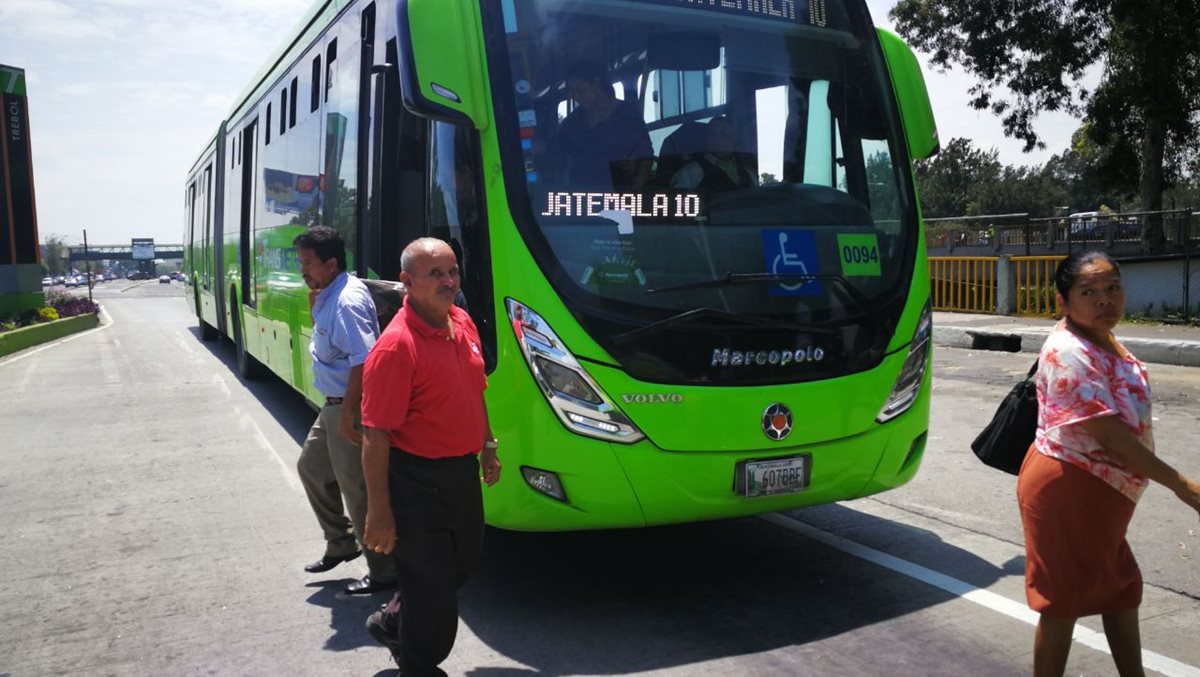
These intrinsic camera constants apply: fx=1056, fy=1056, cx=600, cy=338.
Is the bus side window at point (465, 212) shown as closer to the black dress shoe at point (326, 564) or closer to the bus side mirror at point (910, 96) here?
the black dress shoe at point (326, 564)

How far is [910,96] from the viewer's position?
5781mm

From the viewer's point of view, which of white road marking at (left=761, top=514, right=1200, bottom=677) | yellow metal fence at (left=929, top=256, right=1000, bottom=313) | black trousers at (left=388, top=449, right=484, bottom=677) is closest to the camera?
black trousers at (left=388, top=449, right=484, bottom=677)

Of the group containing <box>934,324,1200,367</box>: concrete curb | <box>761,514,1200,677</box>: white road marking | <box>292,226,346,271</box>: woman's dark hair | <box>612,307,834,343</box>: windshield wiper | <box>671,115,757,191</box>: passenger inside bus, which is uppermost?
<box>671,115,757,191</box>: passenger inside bus

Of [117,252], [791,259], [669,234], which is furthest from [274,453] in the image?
A: [117,252]

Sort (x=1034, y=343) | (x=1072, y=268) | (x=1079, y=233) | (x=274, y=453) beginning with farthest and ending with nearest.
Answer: (x=1079, y=233) → (x=1034, y=343) → (x=274, y=453) → (x=1072, y=268)

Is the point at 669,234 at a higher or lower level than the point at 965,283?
higher

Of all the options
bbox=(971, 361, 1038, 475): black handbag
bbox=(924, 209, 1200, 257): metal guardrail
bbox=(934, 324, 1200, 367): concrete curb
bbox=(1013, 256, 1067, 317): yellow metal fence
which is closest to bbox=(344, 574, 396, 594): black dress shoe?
bbox=(971, 361, 1038, 475): black handbag

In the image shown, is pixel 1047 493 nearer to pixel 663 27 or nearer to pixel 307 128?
pixel 663 27

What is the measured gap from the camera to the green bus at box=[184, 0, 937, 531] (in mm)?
4629

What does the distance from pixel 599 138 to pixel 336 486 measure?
2.31 meters

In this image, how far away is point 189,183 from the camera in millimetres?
23875

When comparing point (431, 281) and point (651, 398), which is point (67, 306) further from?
point (431, 281)

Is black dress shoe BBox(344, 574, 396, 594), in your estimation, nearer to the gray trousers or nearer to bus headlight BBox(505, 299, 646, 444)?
the gray trousers

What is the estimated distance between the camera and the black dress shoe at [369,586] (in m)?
5.26
